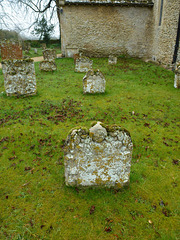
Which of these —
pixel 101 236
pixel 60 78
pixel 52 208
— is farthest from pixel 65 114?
pixel 60 78

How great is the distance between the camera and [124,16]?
720 inches

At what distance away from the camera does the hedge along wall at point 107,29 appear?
59.1ft

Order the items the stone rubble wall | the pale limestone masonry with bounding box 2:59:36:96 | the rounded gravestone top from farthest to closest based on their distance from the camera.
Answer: the stone rubble wall → the pale limestone masonry with bounding box 2:59:36:96 → the rounded gravestone top

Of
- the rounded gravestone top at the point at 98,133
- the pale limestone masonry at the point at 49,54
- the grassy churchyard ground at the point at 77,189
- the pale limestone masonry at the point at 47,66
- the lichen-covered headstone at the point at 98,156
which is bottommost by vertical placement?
the grassy churchyard ground at the point at 77,189

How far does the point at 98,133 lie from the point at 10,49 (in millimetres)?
13197

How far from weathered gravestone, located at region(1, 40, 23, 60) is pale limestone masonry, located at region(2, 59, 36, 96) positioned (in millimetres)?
7038

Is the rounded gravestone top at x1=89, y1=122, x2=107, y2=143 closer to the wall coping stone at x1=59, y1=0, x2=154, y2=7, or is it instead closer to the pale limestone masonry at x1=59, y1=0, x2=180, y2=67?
the pale limestone masonry at x1=59, y1=0, x2=180, y2=67

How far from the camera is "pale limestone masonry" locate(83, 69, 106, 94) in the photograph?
7898 mm

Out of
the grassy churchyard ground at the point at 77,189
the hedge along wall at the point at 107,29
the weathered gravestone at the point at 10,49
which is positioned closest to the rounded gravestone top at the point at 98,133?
the grassy churchyard ground at the point at 77,189

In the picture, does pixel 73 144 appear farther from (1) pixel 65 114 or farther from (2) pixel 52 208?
(1) pixel 65 114

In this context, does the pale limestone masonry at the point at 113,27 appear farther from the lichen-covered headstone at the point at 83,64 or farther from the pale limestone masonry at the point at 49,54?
the lichen-covered headstone at the point at 83,64

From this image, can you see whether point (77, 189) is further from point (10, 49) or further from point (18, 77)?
point (10, 49)

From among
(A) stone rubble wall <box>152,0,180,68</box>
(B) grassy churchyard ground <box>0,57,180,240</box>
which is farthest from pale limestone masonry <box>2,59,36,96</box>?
(A) stone rubble wall <box>152,0,180,68</box>

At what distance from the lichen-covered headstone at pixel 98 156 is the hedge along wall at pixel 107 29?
60.6 feet
